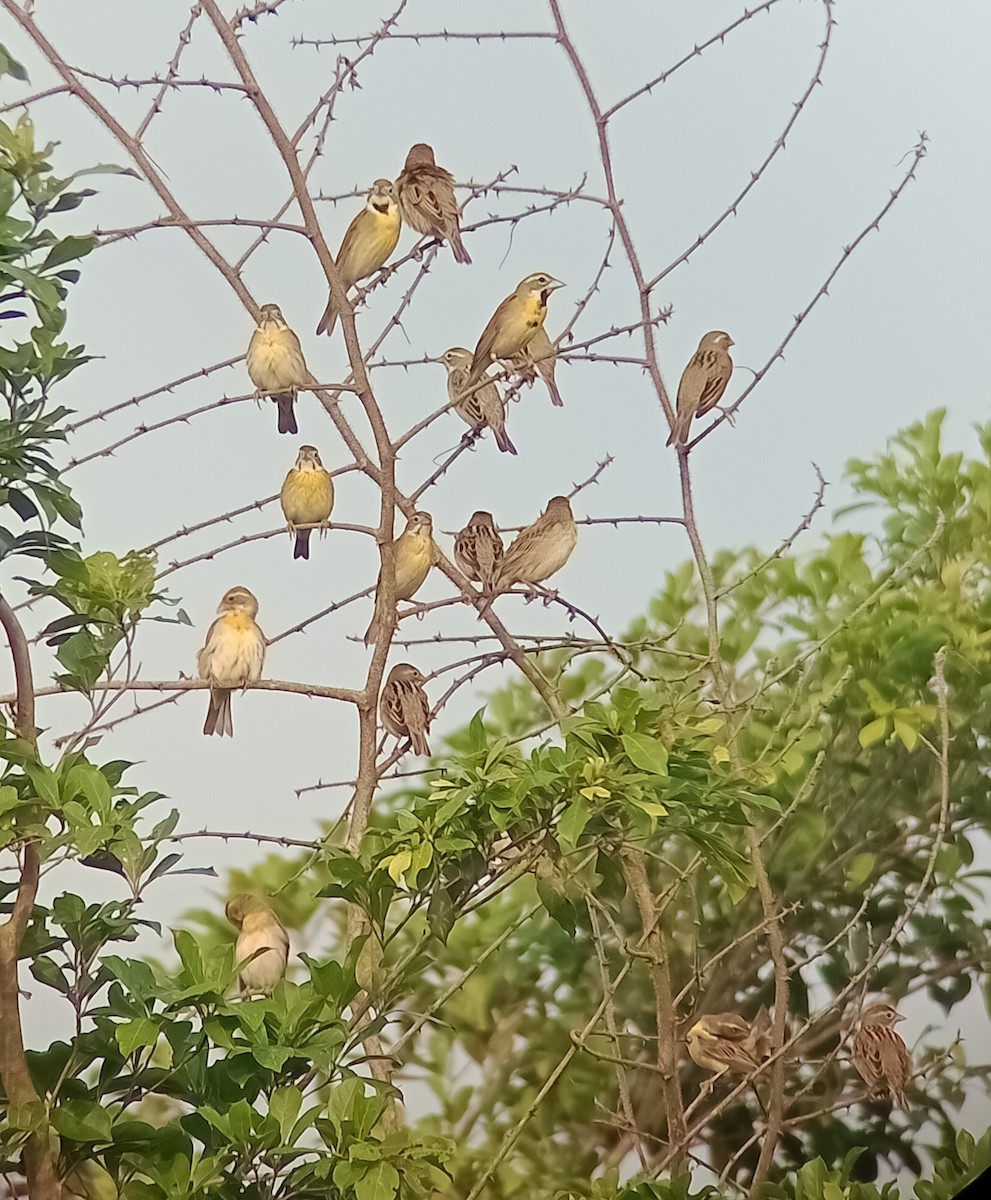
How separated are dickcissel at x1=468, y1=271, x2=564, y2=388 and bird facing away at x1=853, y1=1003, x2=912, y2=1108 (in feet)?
2.81

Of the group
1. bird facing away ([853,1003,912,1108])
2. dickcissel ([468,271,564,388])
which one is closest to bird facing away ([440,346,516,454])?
dickcissel ([468,271,564,388])

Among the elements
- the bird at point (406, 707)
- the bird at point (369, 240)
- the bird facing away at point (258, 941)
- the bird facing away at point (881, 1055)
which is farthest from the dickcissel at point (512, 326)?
the bird facing away at point (881, 1055)

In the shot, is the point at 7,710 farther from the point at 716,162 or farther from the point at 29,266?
the point at 716,162

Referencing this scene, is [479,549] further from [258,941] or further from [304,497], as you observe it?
[258,941]

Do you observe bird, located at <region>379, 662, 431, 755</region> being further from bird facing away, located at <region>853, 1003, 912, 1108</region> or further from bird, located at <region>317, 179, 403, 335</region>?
bird facing away, located at <region>853, 1003, 912, 1108</region>

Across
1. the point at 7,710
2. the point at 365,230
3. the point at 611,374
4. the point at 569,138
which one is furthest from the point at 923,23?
the point at 7,710


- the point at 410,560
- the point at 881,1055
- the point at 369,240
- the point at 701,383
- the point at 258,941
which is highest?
the point at 369,240

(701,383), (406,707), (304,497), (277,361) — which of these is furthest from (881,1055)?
(277,361)

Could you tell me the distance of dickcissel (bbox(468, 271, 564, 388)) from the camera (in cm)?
142

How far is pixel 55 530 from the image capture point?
1279 mm

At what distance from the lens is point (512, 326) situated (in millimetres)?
1429

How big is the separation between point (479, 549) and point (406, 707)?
18 centimetres

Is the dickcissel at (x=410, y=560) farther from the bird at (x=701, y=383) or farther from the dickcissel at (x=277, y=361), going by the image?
the bird at (x=701, y=383)

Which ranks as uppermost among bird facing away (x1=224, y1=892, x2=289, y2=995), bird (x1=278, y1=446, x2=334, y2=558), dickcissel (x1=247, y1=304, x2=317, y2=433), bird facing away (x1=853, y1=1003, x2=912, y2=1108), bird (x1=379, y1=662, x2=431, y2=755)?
dickcissel (x1=247, y1=304, x2=317, y2=433)
